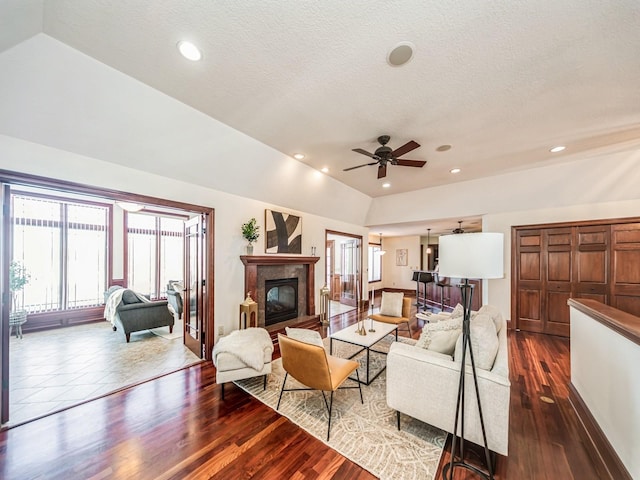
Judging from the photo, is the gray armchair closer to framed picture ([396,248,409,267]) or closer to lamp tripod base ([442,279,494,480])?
lamp tripod base ([442,279,494,480])

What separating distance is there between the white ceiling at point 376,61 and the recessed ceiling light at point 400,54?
5 centimetres

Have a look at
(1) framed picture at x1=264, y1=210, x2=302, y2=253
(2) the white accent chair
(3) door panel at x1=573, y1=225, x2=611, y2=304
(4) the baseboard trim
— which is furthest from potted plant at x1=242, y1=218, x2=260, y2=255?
(3) door panel at x1=573, y1=225, x2=611, y2=304

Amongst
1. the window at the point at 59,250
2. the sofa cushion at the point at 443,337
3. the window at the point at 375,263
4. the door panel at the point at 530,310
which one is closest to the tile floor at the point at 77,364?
the window at the point at 59,250

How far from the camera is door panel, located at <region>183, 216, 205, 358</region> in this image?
3.55 meters

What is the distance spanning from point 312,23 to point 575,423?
12.9ft

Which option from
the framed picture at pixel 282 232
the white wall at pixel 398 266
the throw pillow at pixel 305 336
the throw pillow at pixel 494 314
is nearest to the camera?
the throw pillow at pixel 305 336

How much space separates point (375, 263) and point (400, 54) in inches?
344

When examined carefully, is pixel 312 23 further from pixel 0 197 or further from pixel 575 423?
pixel 575 423

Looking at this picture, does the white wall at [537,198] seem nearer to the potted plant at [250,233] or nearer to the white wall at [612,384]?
the white wall at [612,384]

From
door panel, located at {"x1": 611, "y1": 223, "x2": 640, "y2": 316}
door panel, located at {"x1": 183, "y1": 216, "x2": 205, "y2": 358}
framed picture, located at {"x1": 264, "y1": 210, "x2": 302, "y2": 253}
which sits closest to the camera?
door panel, located at {"x1": 183, "y1": 216, "x2": 205, "y2": 358}

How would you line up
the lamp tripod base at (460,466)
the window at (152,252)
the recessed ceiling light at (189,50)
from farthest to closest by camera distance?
the window at (152,252)
the recessed ceiling light at (189,50)
the lamp tripod base at (460,466)

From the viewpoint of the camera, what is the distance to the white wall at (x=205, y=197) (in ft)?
7.14

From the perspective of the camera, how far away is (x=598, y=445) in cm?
179

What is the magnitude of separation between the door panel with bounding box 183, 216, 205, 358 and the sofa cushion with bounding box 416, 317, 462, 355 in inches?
120
